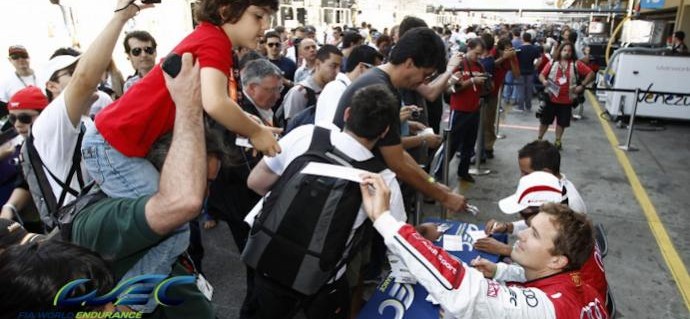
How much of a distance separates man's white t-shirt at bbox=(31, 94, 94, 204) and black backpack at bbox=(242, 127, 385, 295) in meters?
0.93

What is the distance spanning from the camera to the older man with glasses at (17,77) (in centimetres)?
572

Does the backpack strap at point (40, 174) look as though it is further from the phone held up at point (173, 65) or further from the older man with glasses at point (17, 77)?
the older man with glasses at point (17, 77)

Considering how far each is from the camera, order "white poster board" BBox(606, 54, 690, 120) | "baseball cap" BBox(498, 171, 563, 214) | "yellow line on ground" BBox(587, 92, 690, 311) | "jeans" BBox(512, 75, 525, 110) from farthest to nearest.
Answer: "jeans" BBox(512, 75, 525, 110) → "white poster board" BBox(606, 54, 690, 120) → "yellow line on ground" BBox(587, 92, 690, 311) → "baseball cap" BBox(498, 171, 563, 214)

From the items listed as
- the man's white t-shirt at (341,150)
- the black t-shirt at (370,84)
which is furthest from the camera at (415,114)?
the man's white t-shirt at (341,150)

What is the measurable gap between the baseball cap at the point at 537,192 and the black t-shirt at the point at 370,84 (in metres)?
0.85

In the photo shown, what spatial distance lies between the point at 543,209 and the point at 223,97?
160 centimetres

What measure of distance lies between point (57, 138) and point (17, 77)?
16.7 feet

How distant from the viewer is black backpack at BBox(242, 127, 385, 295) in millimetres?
1957

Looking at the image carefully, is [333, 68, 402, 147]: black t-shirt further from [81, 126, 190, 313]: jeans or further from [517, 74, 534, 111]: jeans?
[517, 74, 534, 111]: jeans

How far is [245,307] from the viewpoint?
256 cm

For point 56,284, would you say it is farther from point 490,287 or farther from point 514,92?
point 514,92

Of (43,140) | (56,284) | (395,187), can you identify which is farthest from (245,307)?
(56,284)

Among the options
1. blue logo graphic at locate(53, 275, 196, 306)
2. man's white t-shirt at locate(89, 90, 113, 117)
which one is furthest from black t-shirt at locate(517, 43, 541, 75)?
blue logo graphic at locate(53, 275, 196, 306)

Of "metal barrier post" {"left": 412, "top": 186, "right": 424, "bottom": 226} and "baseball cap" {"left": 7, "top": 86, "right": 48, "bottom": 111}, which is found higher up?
"baseball cap" {"left": 7, "top": 86, "right": 48, "bottom": 111}
